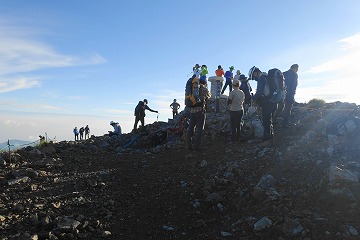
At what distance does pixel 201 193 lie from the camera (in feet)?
25.7

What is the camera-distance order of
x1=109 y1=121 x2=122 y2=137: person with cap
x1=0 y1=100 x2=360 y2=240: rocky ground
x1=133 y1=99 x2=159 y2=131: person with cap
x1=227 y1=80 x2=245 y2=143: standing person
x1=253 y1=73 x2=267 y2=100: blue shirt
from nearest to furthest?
x1=0 y1=100 x2=360 y2=240: rocky ground → x1=253 y1=73 x2=267 y2=100: blue shirt → x1=227 y1=80 x2=245 y2=143: standing person → x1=133 y1=99 x2=159 y2=131: person with cap → x1=109 y1=121 x2=122 y2=137: person with cap

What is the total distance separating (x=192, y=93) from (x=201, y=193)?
15.0 ft

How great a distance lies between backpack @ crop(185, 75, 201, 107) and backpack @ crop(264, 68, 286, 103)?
252 cm

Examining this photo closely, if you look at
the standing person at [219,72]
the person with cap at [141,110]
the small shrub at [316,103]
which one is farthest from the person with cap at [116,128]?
the small shrub at [316,103]

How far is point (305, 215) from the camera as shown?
5879 millimetres

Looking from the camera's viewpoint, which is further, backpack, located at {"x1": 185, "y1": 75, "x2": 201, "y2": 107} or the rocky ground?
backpack, located at {"x1": 185, "y1": 75, "x2": 201, "y2": 107}

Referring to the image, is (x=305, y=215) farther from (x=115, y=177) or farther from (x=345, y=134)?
(x=115, y=177)

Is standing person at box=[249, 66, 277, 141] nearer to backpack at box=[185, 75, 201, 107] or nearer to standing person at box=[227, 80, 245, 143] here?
standing person at box=[227, 80, 245, 143]

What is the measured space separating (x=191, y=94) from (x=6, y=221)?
7.30 meters

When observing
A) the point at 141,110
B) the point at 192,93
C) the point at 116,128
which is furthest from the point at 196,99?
the point at 116,128

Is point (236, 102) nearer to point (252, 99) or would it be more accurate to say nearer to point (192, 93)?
point (252, 99)

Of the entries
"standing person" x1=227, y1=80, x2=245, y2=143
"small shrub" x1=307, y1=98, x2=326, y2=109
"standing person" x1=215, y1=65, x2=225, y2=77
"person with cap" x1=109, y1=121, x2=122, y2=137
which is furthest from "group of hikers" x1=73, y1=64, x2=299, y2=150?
"person with cap" x1=109, y1=121, x2=122, y2=137

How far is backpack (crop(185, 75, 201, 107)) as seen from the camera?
11281 mm

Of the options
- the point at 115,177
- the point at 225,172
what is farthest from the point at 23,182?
the point at 225,172
